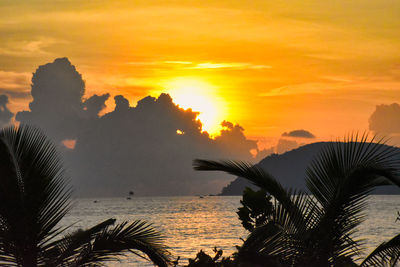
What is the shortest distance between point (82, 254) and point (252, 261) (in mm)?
2607

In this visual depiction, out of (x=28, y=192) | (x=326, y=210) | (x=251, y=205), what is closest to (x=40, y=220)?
(x=28, y=192)

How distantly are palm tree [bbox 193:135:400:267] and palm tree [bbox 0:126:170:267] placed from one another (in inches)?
69.4

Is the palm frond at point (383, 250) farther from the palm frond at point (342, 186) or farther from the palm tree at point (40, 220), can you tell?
the palm tree at point (40, 220)

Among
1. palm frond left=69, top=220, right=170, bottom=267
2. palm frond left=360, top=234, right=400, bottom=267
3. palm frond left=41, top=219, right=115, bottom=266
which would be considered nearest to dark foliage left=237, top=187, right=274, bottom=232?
palm frond left=360, top=234, right=400, bottom=267

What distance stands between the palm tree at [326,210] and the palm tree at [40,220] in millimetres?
1762

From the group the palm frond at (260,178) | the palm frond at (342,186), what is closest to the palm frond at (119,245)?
the palm frond at (260,178)

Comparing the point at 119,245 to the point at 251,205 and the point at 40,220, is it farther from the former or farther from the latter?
the point at 251,205

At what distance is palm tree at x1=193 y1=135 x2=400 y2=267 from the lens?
30.1ft

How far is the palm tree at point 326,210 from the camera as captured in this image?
919 centimetres

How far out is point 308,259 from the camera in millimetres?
9398

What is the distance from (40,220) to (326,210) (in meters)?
4.47

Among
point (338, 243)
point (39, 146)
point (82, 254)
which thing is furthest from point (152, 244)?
point (338, 243)

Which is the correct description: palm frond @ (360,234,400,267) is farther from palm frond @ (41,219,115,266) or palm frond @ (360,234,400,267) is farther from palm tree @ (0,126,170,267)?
palm frond @ (41,219,115,266)

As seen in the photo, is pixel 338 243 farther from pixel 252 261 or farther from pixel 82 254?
pixel 82 254
